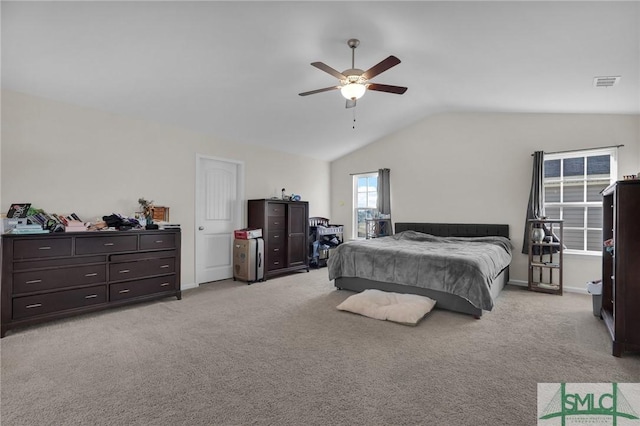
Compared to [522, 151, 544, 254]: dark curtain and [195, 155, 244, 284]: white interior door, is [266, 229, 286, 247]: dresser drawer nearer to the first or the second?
[195, 155, 244, 284]: white interior door

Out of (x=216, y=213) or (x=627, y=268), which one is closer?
(x=627, y=268)

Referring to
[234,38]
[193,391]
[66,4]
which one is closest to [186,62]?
[234,38]

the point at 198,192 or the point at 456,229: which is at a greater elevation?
the point at 198,192

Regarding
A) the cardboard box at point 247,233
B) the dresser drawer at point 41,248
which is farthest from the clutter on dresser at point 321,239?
the dresser drawer at point 41,248

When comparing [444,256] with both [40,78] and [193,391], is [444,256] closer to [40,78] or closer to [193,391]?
[193,391]

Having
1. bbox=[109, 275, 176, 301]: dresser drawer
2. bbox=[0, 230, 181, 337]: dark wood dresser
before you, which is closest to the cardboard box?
bbox=[0, 230, 181, 337]: dark wood dresser

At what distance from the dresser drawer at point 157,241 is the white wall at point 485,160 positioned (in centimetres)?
437

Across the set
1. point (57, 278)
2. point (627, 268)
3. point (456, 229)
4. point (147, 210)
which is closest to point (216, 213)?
point (147, 210)

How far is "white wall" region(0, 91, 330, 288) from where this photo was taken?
3.39 meters

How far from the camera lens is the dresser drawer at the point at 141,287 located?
144 inches

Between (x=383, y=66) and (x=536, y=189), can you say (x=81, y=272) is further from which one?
(x=536, y=189)

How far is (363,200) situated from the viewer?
7.36 meters

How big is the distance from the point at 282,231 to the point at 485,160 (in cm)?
395

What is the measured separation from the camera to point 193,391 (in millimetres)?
2041
